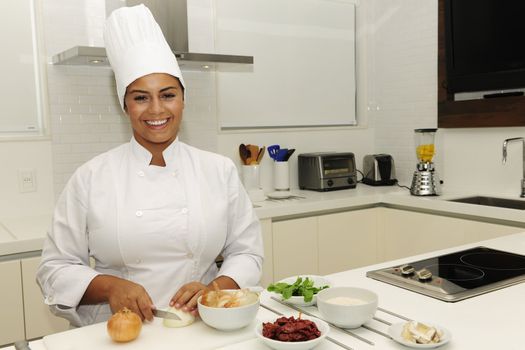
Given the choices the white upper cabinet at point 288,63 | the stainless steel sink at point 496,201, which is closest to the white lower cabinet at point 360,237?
the stainless steel sink at point 496,201

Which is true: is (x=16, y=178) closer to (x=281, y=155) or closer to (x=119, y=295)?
Answer: (x=281, y=155)

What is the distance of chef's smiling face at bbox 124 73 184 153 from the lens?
5.32ft

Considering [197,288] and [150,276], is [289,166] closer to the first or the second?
[150,276]

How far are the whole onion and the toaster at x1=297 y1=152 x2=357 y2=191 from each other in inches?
98.5

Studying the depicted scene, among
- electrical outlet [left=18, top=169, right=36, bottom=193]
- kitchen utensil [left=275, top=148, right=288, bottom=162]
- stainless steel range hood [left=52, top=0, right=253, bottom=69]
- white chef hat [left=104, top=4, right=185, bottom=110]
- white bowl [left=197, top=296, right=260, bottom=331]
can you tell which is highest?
stainless steel range hood [left=52, top=0, right=253, bottom=69]

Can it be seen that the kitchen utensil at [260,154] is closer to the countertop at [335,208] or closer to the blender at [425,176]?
the countertop at [335,208]

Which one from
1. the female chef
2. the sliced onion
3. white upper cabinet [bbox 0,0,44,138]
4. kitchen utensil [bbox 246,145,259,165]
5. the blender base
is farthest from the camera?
kitchen utensil [bbox 246,145,259,165]

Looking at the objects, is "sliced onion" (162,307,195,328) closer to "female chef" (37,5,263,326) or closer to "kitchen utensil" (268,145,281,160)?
"female chef" (37,5,263,326)

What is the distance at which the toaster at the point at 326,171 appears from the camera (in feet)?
11.9

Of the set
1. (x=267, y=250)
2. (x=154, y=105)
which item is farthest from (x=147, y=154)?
(x=267, y=250)

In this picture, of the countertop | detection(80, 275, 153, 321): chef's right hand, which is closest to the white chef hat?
detection(80, 275, 153, 321): chef's right hand

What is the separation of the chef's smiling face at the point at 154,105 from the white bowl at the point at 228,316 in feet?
2.01

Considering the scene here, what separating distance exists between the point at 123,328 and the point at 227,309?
23cm

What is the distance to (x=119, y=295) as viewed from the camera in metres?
1.43
